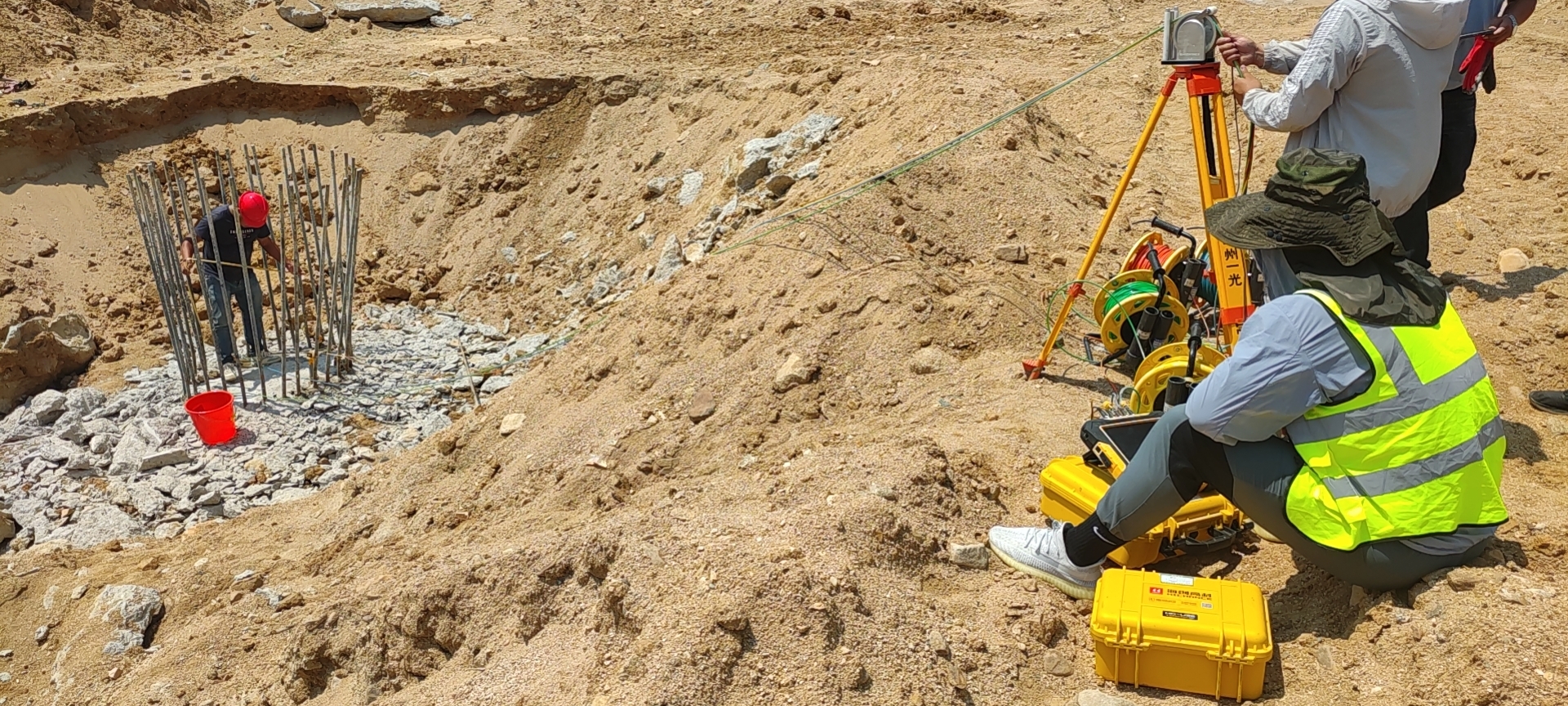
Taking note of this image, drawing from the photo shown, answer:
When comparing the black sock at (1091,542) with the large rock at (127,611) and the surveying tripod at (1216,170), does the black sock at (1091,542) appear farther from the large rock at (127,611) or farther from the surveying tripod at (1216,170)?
the large rock at (127,611)

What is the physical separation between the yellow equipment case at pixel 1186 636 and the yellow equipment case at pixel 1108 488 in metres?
0.34

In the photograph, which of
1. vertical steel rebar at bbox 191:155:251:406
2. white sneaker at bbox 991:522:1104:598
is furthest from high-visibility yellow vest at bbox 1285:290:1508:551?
vertical steel rebar at bbox 191:155:251:406

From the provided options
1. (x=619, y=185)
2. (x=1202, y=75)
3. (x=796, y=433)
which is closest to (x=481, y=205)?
(x=619, y=185)

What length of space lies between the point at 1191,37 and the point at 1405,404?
158 centimetres

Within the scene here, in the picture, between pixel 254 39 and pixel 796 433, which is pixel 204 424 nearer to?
pixel 796 433

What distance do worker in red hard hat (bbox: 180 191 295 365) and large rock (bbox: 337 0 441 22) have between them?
15.2 ft

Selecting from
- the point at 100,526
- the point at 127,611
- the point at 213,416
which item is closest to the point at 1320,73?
the point at 127,611

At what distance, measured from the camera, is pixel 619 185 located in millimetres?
7867

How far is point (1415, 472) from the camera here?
233 cm

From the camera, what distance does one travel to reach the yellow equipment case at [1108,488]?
2.90 metres

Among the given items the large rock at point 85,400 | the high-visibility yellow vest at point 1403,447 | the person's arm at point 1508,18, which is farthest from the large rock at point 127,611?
the person's arm at point 1508,18

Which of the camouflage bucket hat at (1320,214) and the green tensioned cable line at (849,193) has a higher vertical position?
the camouflage bucket hat at (1320,214)

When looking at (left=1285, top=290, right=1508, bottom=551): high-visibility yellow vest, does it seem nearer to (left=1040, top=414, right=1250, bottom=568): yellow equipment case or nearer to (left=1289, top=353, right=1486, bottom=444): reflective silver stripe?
(left=1289, top=353, right=1486, bottom=444): reflective silver stripe

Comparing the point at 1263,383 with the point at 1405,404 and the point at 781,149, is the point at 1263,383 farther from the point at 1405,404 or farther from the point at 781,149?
the point at 781,149
